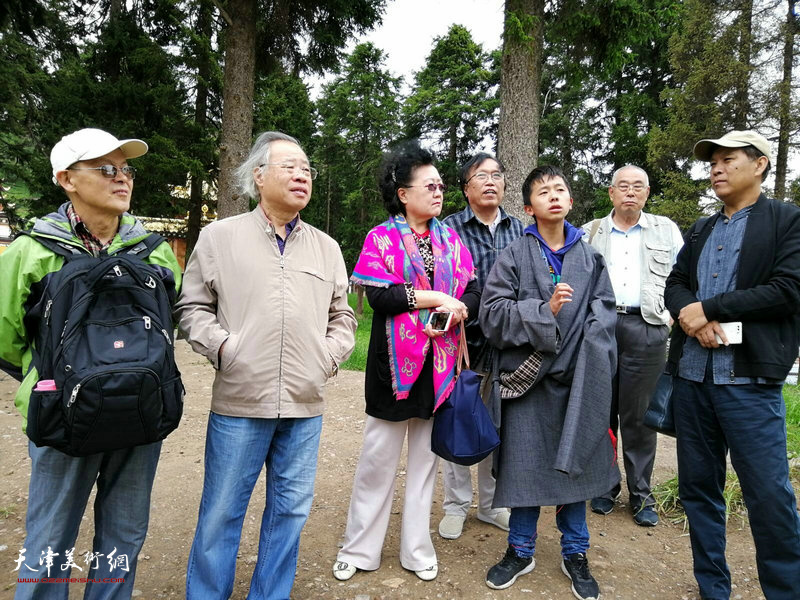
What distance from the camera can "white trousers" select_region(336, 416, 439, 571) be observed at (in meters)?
2.97

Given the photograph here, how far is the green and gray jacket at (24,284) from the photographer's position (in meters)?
1.96

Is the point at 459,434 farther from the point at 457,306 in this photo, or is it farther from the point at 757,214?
the point at 757,214

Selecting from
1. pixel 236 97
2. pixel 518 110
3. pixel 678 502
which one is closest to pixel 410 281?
pixel 678 502

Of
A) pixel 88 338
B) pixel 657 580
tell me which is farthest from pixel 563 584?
pixel 88 338

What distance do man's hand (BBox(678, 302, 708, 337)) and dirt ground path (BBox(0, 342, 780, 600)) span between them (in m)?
1.43

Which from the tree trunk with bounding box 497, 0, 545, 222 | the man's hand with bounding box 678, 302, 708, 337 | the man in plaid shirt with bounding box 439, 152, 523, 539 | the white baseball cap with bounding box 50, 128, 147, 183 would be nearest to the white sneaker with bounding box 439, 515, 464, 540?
the man in plaid shirt with bounding box 439, 152, 523, 539

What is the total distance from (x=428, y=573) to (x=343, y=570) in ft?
1.53

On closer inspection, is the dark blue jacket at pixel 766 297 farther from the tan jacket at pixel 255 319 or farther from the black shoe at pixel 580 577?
the tan jacket at pixel 255 319

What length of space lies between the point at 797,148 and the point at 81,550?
61.0 feet

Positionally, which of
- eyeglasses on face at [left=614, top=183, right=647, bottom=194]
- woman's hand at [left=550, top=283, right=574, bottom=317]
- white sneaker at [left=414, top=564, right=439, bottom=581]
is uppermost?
eyeglasses on face at [left=614, top=183, right=647, bottom=194]

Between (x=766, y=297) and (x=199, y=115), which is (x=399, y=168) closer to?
(x=766, y=297)

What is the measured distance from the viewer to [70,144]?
211 cm

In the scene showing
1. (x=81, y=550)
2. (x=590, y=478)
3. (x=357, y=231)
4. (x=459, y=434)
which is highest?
(x=357, y=231)

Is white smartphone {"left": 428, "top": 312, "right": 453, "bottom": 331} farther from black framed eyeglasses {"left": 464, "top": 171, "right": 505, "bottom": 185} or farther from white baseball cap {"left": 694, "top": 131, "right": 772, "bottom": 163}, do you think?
white baseball cap {"left": 694, "top": 131, "right": 772, "bottom": 163}
